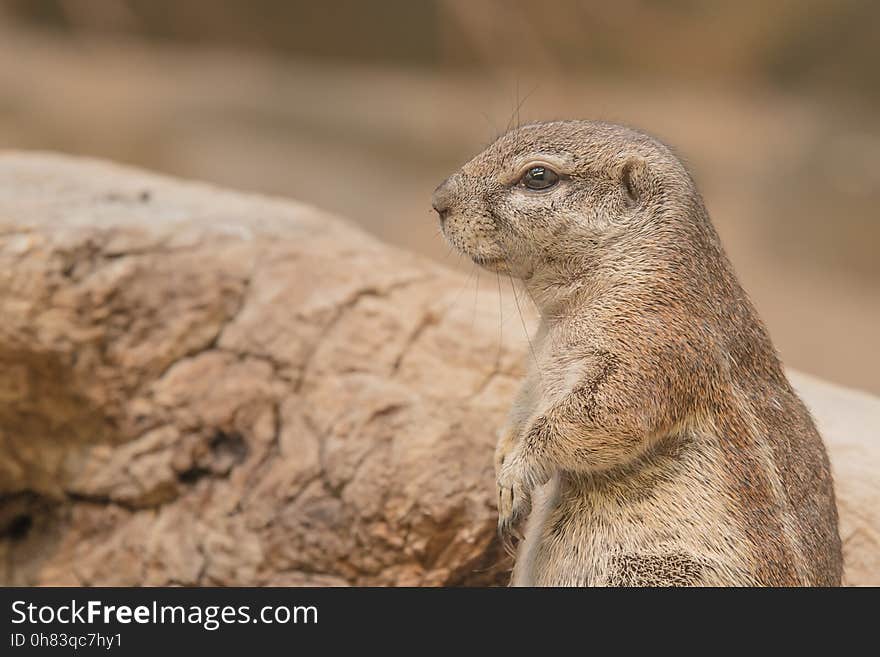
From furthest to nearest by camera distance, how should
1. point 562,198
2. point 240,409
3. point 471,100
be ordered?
point 471,100
point 240,409
point 562,198

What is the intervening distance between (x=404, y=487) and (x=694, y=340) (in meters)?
1.30

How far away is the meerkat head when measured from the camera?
110 inches

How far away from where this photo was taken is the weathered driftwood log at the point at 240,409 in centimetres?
362

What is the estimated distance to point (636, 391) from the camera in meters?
2.59

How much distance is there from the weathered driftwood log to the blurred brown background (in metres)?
4.13

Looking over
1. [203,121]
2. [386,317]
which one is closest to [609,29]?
[203,121]

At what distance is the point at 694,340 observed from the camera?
2.69 meters

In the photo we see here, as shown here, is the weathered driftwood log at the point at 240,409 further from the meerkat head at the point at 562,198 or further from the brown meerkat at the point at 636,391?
the meerkat head at the point at 562,198

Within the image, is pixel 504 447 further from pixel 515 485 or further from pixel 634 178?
pixel 634 178

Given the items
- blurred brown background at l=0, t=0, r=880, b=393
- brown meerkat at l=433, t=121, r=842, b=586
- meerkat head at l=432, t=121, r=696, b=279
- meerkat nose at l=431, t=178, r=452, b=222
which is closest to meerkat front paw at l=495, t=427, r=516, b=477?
brown meerkat at l=433, t=121, r=842, b=586

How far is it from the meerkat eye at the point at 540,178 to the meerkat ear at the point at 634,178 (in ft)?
0.62

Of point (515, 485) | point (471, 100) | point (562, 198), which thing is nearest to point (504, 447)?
point (515, 485)

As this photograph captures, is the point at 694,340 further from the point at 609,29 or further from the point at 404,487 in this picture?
the point at 609,29

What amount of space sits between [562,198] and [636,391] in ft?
1.93
